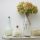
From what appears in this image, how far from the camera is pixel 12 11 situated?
6.07 ft

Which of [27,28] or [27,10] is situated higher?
[27,10]

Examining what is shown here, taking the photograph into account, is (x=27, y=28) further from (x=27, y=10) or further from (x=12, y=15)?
(x=12, y=15)

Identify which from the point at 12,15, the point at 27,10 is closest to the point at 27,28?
the point at 27,10

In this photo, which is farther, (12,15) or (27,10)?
(12,15)

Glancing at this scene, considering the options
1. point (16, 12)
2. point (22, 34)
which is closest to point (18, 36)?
point (22, 34)

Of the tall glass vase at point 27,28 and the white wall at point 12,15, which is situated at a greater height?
the white wall at point 12,15

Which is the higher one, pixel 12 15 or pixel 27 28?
Result: pixel 12 15

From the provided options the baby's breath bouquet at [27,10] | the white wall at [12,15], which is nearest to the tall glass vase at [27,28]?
the baby's breath bouquet at [27,10]

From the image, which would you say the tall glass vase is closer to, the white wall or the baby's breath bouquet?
the baby's breath bouquet

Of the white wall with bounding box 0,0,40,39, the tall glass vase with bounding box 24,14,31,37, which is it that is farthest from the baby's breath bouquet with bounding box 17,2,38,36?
the white wall with bounding box 0,0,40,39

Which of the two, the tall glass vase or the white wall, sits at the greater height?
the white wall

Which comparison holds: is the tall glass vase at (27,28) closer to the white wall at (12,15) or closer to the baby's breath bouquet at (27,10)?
the baby's breath bouquet at (27,10)

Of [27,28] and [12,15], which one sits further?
[12,15]

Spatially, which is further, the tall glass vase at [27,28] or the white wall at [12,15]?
the white wall at [12,15]
